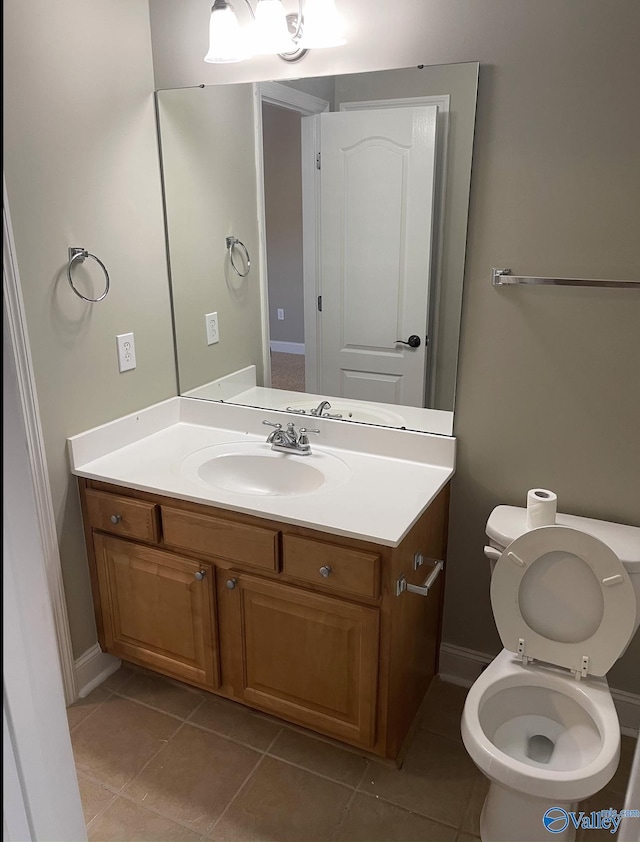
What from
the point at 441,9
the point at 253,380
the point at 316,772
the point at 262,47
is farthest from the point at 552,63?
the point at 316,772

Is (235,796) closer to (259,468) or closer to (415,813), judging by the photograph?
(415,813)

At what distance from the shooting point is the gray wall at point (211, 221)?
7.12 ft

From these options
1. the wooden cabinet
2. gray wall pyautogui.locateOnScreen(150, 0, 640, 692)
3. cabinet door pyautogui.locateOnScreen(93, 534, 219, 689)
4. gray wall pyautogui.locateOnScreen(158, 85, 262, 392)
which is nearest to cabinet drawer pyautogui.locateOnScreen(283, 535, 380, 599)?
the wooden cabinet

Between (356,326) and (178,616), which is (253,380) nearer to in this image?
(356,326)

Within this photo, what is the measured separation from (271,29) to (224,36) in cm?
15

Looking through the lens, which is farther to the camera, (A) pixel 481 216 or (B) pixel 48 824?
(A) pixel 481 216

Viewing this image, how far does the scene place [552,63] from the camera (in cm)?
169

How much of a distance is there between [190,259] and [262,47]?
73cm


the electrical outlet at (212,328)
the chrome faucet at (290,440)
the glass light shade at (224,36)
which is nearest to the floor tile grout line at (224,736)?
the chrome faucet at (290,440)

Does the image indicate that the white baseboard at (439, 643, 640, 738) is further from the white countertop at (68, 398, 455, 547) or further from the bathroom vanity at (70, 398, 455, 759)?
the white countertop at (68, 398, 455, 547)

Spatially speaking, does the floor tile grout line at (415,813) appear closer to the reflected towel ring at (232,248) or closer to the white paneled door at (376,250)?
the white paneled door at (376,250)

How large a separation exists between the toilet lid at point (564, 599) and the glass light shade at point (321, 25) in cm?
150

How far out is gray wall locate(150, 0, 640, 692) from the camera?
168cm

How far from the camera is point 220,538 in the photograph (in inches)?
74.9
